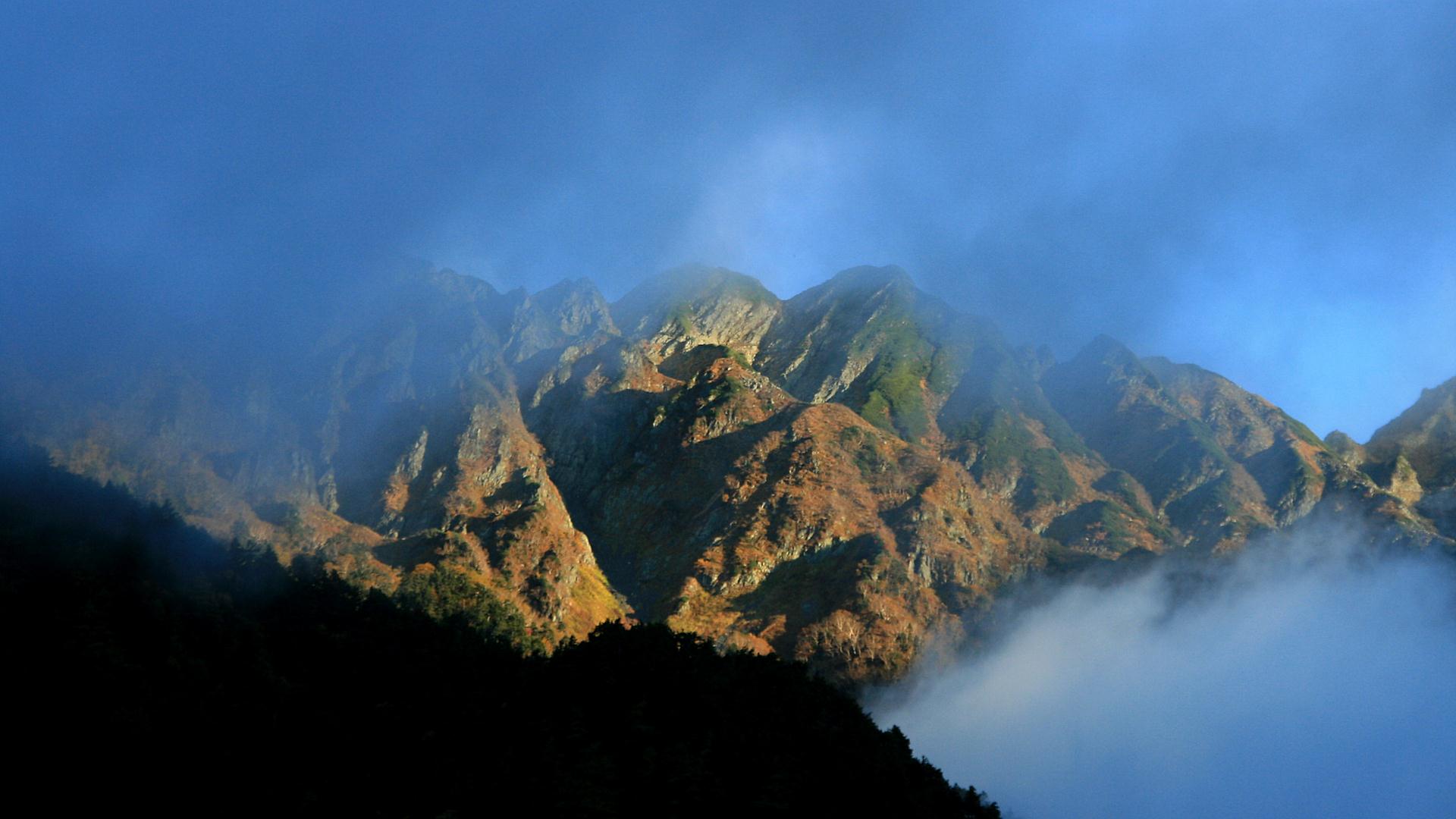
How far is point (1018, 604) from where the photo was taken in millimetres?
197500

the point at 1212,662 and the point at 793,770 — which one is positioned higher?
the point at 1212,662

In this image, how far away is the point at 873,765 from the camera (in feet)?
197

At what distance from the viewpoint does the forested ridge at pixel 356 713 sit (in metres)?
45.8

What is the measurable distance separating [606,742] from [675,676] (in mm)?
14093

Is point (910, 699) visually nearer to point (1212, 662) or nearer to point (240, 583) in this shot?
point (1212, 662)

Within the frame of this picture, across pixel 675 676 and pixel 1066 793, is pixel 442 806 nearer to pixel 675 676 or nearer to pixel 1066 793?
pixel 675 676

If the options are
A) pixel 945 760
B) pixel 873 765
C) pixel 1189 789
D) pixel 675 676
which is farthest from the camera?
pixel 945 760

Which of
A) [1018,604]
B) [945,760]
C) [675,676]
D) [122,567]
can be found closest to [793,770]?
[675,676]

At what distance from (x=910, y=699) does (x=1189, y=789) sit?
47.9 metres

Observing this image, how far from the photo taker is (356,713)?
5938cm

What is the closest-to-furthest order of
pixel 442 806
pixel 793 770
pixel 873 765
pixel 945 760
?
pixel 442 806
pixel 793 770
pixel 873 765
pixel 945 760

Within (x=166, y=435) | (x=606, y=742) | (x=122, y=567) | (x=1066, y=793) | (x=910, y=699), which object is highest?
(x=166, y=435)

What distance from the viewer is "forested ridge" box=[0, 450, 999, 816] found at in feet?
150

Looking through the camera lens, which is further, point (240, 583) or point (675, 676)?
point (240, 583)
